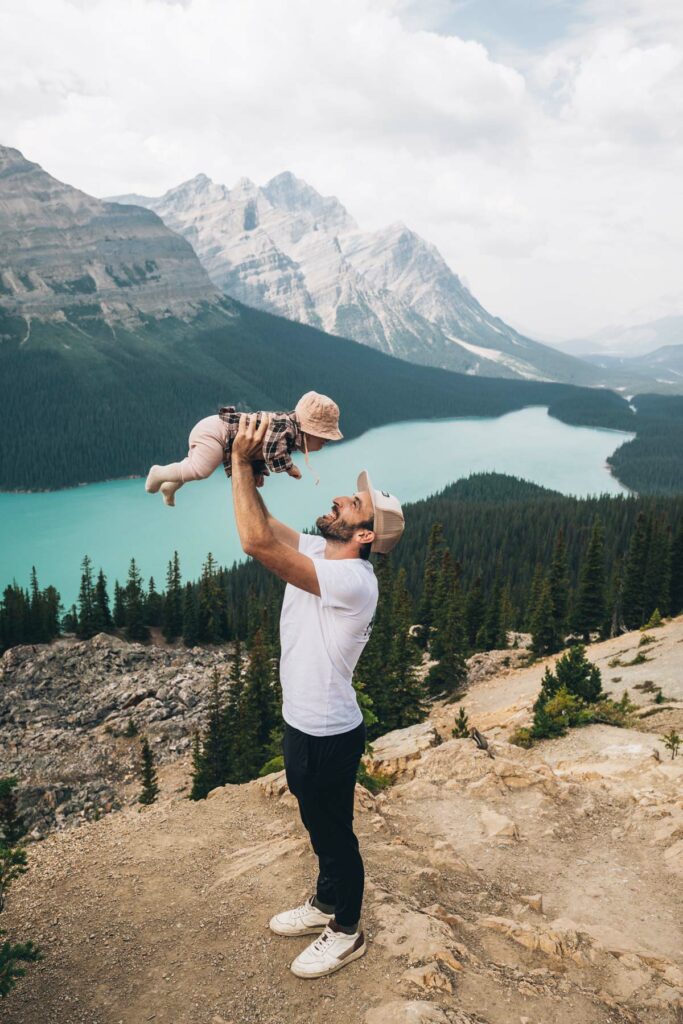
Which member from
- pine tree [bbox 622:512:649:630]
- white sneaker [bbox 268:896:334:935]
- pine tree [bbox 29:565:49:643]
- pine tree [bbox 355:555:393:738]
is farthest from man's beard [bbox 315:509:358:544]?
pine tree [bbox 29:565:49:643]

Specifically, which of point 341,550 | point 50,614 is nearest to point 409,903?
point 341,550

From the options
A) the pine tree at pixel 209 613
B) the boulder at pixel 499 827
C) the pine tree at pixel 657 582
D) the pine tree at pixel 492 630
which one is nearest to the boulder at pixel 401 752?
the boulder at pixel 499 827

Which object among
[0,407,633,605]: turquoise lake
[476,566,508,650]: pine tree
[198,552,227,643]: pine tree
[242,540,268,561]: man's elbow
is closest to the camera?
[242,540,268,561]: man's elbow

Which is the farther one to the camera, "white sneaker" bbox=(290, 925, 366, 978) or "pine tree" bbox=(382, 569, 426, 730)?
"pine tree" bbox=(382, 569, 426, 730)

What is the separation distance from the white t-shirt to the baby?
81cm

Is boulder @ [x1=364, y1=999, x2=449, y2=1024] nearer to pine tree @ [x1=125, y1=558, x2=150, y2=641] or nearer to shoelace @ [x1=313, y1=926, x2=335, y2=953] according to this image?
shoelace @ [x1=313, y1=926, x2=335, y2=953]

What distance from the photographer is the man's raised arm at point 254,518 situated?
424 cm

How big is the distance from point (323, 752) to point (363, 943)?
7.12ft

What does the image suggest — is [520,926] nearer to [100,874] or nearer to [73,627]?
[100,874]

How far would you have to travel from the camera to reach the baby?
14.4 feet

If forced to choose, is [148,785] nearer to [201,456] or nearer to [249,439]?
[201,456]

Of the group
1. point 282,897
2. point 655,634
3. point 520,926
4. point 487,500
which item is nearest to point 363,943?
point 282,897

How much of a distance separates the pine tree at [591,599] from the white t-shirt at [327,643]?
1669 inches

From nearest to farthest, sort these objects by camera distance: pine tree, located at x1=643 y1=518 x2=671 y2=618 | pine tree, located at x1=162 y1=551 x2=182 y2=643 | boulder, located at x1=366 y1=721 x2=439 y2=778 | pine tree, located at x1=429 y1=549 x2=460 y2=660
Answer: boulder, located at x1=366 y1=721 x2=439 y2=778, pine tree, located at x1=429 y1=549 x2=460 y2=660, pine tree, located at x1=643 y1=518 x2=671 y2=618, pine tree, located at x1=162 y1=551 x2=182 y2=643
